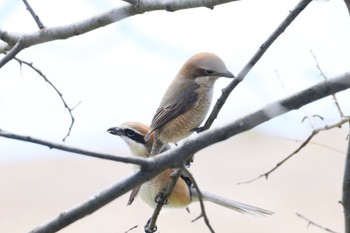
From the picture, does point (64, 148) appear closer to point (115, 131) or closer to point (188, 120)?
point (188, 120)

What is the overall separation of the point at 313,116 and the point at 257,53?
22cm

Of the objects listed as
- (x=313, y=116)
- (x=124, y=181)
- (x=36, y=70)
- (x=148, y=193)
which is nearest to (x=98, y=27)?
(x=36, y=70)

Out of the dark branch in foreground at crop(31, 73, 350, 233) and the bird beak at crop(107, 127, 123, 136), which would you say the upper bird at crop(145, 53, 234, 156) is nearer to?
the bird beak at crop(107, 127, 123, 136)

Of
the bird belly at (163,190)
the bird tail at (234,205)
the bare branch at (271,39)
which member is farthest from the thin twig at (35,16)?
the bird tail at (234,205)

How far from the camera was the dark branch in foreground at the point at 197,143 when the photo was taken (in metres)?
1.22

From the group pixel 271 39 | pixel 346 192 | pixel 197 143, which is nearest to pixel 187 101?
pixel 271 39

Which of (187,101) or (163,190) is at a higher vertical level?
(187,101)

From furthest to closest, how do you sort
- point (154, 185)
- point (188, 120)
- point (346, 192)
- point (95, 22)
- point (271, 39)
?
point (154, 185)
point (188, 120)
point (95, 22)
point (271, 39)
point (346, 192)

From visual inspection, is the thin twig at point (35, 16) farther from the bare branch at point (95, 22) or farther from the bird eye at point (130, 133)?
the bird eye at point (130, 133)

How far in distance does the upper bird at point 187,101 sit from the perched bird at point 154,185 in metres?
0.21

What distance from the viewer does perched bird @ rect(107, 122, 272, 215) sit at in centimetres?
319

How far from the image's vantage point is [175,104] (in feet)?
10.1

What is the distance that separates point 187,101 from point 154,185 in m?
0.42

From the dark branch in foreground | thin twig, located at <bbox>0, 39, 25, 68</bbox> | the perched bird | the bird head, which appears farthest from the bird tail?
the dark branch in foreground
